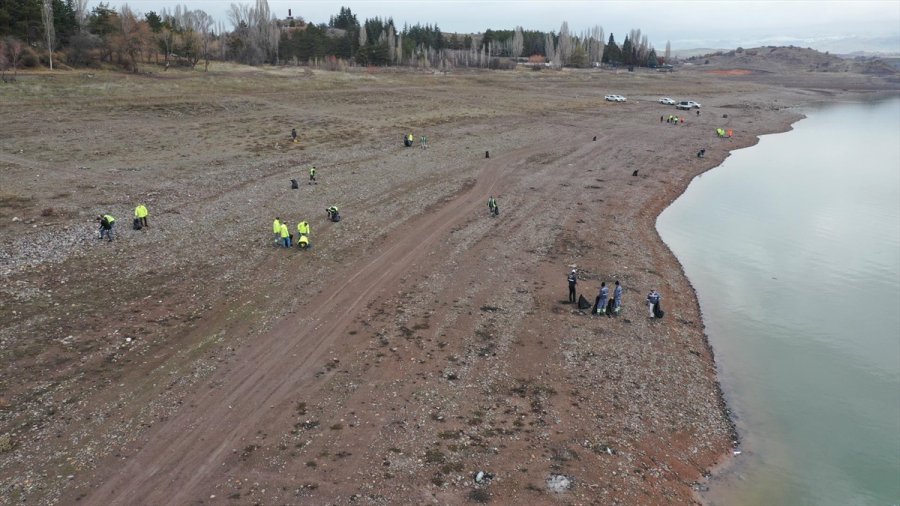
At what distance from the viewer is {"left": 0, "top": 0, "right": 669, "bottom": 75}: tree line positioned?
214 ft

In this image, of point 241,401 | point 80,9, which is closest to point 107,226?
point 241,401

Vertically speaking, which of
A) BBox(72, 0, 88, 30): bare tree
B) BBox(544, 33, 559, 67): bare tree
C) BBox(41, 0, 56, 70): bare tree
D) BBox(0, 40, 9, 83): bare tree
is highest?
BBox(544, 33, 559, 67): bare tree

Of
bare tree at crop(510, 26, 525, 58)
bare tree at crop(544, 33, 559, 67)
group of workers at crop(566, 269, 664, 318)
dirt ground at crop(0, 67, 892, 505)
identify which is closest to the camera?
dirt ground at crop(0, 67, 892, 505)

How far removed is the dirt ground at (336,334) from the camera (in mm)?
14414

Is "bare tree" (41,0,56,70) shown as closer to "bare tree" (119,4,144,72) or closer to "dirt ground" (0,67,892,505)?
"bare tree" (119,4,144,72)

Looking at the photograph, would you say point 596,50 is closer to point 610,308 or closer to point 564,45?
point 564,45

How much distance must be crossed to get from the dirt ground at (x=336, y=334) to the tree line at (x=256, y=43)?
Answer: 2325 centimetres

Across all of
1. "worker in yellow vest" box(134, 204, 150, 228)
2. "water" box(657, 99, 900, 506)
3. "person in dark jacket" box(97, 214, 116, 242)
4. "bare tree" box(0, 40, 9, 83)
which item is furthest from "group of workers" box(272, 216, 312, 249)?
"bare tree" box(0, 40, 9, 83)

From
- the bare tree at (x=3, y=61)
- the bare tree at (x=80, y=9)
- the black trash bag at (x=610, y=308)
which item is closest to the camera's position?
the black trash bag at (x=610, y=308)

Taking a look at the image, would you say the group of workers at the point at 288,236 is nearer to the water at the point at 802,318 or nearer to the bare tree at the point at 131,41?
the water at the point at 802,318

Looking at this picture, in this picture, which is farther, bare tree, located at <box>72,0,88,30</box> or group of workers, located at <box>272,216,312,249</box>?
bare tree, located at <box>72,0,88,30</box>

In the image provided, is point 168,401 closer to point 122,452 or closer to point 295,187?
point 122,452

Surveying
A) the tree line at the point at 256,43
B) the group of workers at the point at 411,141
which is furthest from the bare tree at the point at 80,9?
the group of workers at the point at 411,141

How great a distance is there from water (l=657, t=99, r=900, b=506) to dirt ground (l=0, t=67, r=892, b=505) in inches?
55.8
